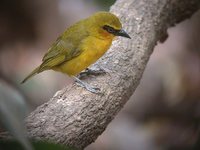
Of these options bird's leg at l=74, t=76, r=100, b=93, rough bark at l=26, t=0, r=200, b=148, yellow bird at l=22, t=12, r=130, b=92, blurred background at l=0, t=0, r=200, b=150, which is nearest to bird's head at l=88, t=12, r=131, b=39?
yellow bird at l=22, t=12, r=130, b=92

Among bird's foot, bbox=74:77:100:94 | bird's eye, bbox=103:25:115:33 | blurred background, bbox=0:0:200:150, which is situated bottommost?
bird's foot, bbox=74:77:100:94

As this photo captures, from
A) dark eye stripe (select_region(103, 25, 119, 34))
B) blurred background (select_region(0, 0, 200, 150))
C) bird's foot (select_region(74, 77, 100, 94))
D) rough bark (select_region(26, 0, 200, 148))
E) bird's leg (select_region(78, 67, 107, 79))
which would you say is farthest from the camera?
blurred background (select_region(0, 0, 200, 150))

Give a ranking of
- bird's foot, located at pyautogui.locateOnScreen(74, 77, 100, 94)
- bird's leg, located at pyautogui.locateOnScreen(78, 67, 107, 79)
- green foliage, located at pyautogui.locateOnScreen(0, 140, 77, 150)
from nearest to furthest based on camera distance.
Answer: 1. green foliage, located at pyautogui.locateOnScreen(0, 140, 77, 150)
2. bird's foot, located at pyautogui.locateOnScreen(74, 77, 100, 94)
3. bird's leg, located at pyautogui.locateOnScreen(78, 67, 107, 79)

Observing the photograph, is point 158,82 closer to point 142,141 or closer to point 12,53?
point 142,141

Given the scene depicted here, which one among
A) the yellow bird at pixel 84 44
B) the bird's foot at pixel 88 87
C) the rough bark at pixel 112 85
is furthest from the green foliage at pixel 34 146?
the yellow bird at pixel 84 44

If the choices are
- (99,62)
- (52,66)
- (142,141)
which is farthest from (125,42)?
(142,141)

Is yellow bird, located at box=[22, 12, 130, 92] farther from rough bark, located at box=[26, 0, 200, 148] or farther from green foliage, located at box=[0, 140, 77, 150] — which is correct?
green foliage, located at box=[0, 140, 77, 150]

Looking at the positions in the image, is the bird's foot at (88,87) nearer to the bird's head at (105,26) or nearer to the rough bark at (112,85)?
the rough bark at (112,85)
